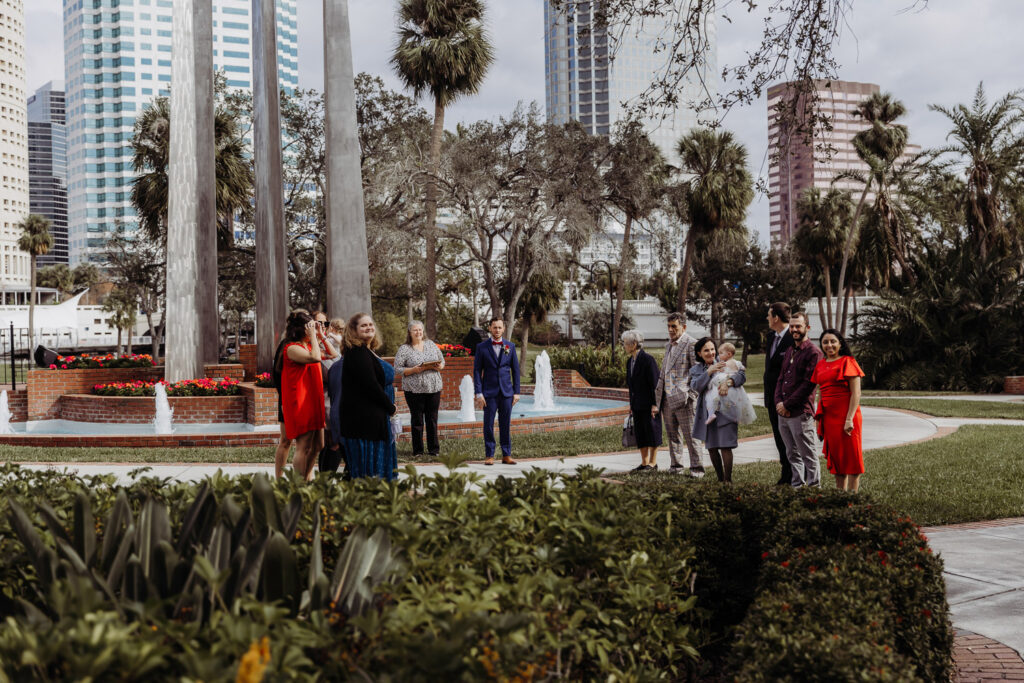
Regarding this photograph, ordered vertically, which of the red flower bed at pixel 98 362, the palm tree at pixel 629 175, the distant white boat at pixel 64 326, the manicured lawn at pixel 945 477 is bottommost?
the manicured lawn at pixel 945 477

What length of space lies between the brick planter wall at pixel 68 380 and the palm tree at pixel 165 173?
30.2 feet

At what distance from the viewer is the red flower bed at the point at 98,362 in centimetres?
1991

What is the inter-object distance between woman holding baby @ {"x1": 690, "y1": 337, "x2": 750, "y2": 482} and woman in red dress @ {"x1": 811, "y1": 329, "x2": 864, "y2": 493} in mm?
946

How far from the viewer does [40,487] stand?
463cm

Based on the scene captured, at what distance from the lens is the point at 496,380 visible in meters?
10.8

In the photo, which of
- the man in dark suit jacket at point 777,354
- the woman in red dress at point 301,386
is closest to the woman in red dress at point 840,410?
the man in dark suit jacket at point 777,354

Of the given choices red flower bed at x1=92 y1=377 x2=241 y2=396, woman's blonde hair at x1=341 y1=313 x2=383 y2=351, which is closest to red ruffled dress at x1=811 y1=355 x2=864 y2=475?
woman's blonde hair at x1=341 y1=313 x2=383 y2=351

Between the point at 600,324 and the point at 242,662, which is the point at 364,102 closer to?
the point at 600,324

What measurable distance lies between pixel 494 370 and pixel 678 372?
241 centimetres

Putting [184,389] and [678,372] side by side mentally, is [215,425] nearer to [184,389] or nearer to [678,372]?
[184,389]

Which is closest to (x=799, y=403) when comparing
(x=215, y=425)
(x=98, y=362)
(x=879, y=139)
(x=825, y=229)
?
(x=215, y=425)

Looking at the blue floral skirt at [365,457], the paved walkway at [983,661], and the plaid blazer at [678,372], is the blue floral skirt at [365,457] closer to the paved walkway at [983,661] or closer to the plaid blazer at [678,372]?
the plaid blazer at [678,372]

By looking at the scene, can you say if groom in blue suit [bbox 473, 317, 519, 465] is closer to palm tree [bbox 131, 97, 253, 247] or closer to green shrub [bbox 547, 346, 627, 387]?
green shrub [bbox 547, 346, 627, 387]

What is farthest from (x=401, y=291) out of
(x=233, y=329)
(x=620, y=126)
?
(x=233, y=329)
